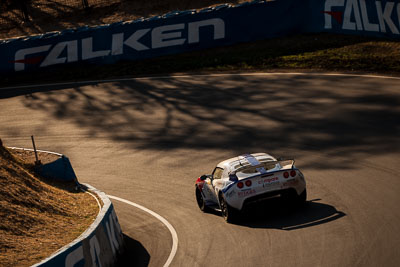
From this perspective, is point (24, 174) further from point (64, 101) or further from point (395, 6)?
point (395, 6)

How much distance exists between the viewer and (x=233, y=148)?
1956cm

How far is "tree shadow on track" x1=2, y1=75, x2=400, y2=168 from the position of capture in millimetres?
19234

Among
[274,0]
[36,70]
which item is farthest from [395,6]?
[36,70]

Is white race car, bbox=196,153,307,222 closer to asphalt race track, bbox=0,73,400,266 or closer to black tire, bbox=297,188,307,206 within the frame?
black tire, bbox=297,188,307,206

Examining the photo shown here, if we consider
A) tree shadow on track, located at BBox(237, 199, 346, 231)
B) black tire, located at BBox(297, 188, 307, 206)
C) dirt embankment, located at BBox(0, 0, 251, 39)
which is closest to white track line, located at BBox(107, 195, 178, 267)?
tree shadow on track, located at BBox(237, 199, 346, 231)

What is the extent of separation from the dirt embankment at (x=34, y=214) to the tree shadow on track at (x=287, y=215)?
12.1 ft

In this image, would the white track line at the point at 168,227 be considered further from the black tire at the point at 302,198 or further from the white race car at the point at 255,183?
the black tire at the point at 302,198

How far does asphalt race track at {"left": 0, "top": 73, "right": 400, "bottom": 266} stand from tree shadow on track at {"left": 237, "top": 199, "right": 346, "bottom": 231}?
0.04 meters

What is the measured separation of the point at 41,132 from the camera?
24.5m

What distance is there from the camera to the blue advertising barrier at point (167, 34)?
31422 millimetres

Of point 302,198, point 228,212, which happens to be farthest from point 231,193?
point 302,198

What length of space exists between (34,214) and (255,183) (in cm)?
481

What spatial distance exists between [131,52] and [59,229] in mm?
21439

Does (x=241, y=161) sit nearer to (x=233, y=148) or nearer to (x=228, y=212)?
(x=228, y=212)
